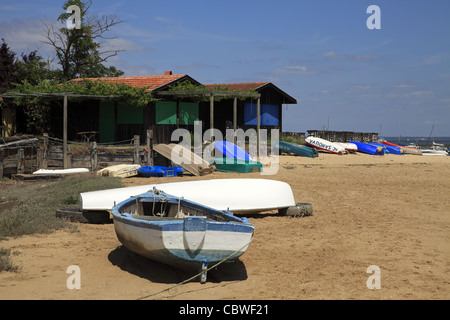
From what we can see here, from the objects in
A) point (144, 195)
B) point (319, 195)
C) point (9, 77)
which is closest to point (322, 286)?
point (144, 195)

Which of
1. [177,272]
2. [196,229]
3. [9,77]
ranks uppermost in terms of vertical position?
[9,77]

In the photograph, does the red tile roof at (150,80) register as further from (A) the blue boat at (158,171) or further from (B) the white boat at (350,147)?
(B) the white boat at (350,147)

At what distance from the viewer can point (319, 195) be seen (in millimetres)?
13016

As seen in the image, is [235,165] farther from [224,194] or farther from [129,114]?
[224,194]

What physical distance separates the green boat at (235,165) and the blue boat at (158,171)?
6.16 ft

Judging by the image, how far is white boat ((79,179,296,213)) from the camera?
956 centimetres

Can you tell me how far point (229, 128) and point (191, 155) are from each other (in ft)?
25.4

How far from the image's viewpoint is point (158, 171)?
15.9m

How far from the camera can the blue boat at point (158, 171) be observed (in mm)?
15820

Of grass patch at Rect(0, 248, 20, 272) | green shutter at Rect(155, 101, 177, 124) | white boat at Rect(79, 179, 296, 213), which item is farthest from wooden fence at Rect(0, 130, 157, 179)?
grass patch at Rect(0, 248, 20, 272)

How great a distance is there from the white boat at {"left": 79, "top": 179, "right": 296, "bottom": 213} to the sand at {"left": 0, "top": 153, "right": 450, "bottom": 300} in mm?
372

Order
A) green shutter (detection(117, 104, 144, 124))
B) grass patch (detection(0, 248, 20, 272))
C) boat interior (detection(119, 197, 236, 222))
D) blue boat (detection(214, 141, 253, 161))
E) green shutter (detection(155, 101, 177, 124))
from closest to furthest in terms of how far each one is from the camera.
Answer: grass patch (detection(0, 248, 20, 272)), boat interior (detection(119, 197, 236, 222)), blue boat (detection(214, 141, 253, 161)), green shutter (detection(117, 104, 144, 124)), green shutter (detection(155, 101, 177, 124))

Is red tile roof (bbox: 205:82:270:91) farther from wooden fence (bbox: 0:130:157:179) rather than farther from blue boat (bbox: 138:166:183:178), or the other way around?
blue boat (bbox: 138:166:183:178)
